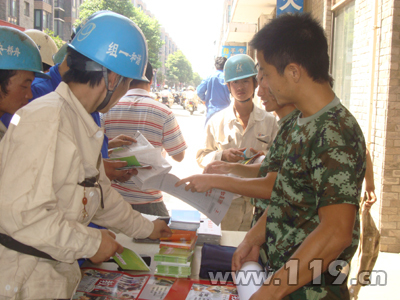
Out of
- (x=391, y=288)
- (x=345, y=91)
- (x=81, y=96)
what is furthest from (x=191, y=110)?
(x=81, y=96)

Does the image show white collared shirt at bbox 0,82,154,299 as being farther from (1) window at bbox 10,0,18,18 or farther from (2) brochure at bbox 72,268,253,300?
(1) window at bbox 10,0,18,18

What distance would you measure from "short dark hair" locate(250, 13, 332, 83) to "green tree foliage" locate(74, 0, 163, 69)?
37.8 meters

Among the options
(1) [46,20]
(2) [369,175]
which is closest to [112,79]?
(2) [369,175]

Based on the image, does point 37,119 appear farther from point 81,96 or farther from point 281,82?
point 281,82

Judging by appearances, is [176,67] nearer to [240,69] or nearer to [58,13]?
Result: [58,13]

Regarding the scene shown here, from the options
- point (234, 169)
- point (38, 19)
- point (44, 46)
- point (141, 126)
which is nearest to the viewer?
point (234, 169)

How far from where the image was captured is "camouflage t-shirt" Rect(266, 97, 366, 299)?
1.14m

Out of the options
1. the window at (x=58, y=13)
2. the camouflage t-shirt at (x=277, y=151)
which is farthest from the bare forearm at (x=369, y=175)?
the window at (x=58, y=13)

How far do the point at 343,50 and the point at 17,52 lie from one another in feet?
16.0

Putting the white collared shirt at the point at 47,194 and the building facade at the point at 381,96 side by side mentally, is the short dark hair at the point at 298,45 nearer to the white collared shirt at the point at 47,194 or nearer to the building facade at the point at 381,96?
the white collared shirt at the point at 47,194

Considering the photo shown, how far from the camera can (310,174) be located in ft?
4.11

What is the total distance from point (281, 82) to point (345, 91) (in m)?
4.45

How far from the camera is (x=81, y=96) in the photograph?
1.43m

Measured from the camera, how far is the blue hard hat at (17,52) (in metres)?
2.03
